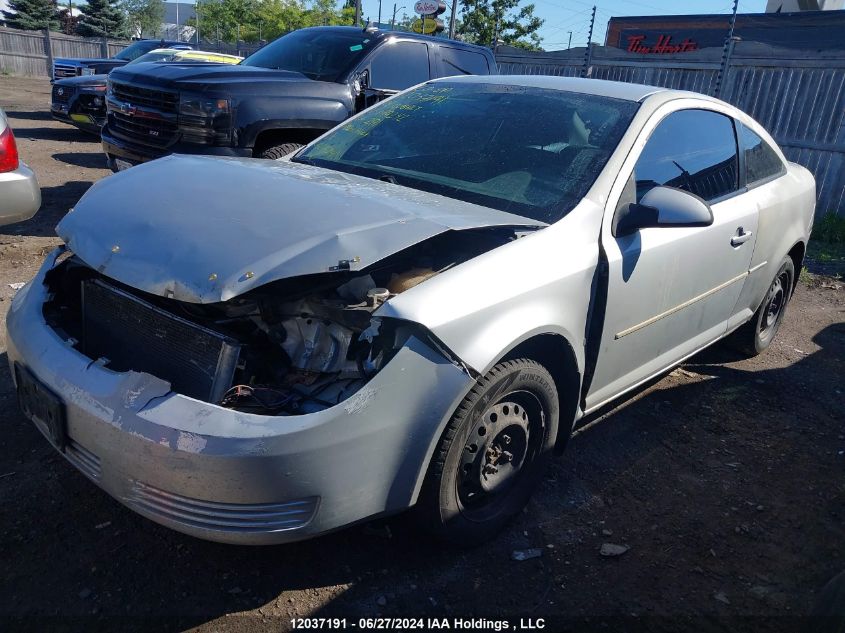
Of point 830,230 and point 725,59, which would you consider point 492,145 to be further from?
point 725,59

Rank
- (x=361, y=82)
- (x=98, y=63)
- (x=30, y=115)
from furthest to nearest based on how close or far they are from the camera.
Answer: (x=30, y=115), (x=98, y=63), (x=361, y=82)

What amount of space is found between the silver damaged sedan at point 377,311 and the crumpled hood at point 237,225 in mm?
11

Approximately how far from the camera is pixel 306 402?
224cm

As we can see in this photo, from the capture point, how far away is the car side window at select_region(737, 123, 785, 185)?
415cm

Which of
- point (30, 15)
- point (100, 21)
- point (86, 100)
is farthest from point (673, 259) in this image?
point (100, 21)

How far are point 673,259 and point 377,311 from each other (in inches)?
68.3

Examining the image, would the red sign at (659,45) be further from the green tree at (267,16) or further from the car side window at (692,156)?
the car side window at (692,156)

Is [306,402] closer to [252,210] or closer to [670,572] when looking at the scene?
[252,210]

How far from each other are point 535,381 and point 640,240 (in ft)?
2.91

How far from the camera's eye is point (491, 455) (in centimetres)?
271

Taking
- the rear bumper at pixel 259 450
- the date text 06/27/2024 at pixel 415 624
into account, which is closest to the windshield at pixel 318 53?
the rear bumper at pixel 259 450

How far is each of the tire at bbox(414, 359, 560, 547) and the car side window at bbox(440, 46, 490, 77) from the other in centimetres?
588

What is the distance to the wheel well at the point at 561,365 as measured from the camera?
271 cm

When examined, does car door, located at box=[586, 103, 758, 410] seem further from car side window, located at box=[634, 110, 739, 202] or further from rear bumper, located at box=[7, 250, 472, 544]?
rear bumper, located at box=[7, 250, 472, 544]
